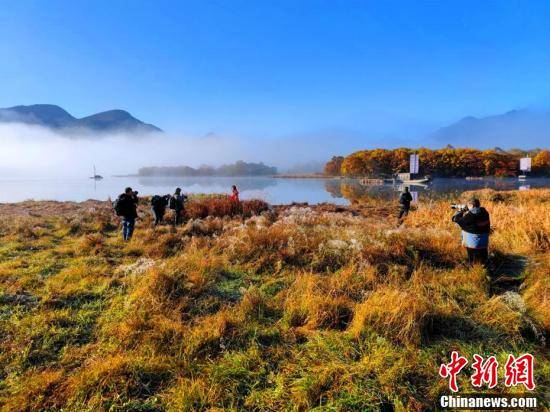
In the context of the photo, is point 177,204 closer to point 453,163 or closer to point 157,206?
point 157,206

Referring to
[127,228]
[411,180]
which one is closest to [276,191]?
[127,228]

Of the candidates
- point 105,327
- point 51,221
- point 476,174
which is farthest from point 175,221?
point 476,174

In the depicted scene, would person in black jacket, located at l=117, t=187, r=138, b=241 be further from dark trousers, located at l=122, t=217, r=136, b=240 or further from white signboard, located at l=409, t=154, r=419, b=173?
white signboard, located at l=409, t=154, r=419, b=173

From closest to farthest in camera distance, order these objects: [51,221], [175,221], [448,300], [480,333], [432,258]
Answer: [480,333] < [448,300] < [432,258] < [175,221] < [51,221]

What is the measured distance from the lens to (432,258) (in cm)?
676

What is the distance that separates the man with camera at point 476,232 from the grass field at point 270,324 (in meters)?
0.36

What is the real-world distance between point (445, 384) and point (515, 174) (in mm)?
143818

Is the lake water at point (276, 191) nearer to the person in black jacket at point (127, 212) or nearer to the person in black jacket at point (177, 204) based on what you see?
the person in black jacket at point (177, 204)

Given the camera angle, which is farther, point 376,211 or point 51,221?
point 376,211

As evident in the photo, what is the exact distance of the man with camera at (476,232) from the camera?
6040 millimetres

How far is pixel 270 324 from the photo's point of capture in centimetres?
426

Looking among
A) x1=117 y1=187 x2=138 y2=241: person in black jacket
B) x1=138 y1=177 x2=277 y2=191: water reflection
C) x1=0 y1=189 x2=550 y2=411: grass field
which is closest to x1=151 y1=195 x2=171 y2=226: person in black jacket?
x1=117 y1=187 x2=138 y2=241: person in black jacket

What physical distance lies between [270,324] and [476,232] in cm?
478

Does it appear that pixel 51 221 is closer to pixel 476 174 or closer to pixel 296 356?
pixel 296 356
